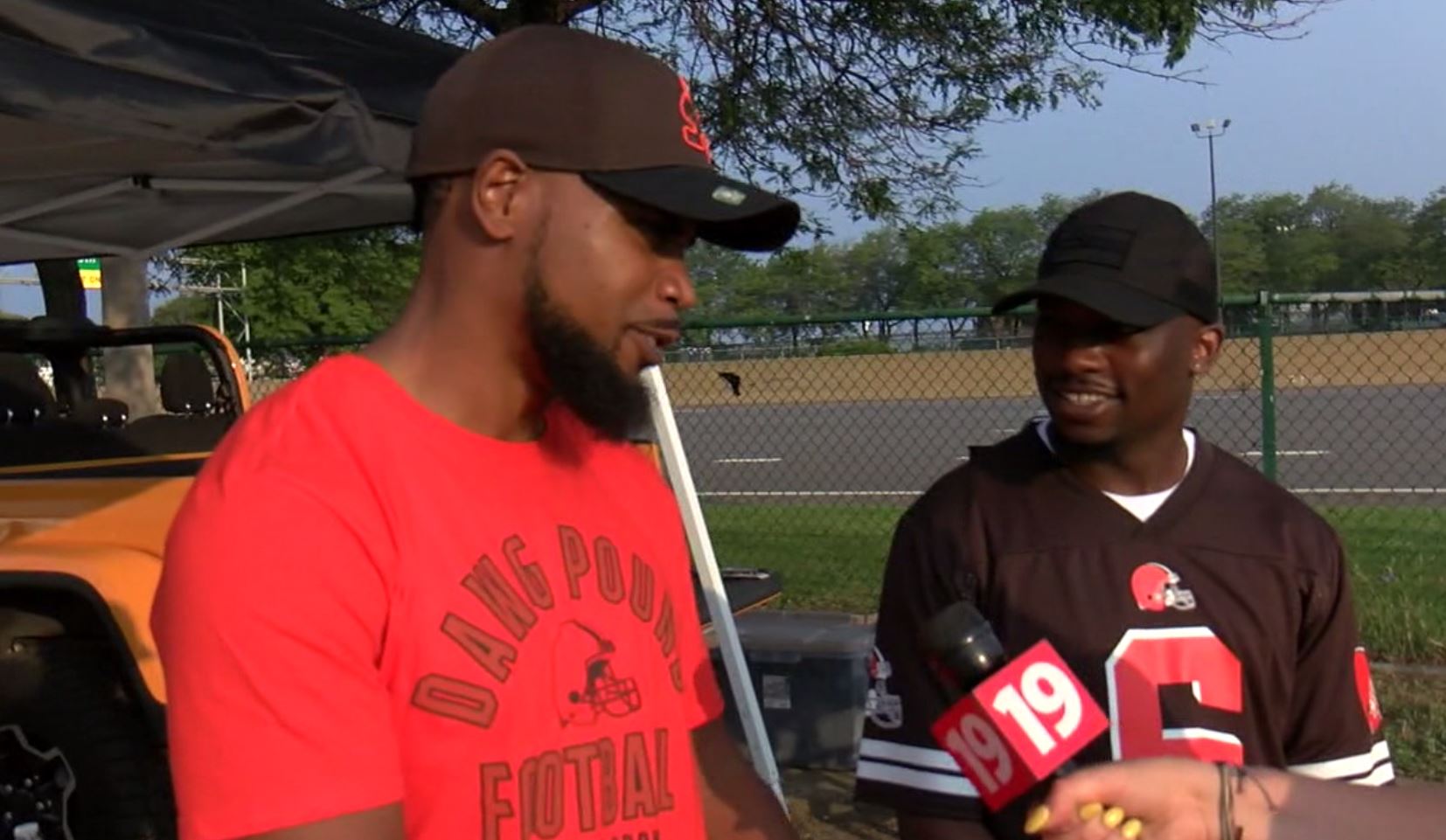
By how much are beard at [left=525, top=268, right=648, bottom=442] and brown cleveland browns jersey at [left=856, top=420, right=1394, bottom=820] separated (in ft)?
2.00

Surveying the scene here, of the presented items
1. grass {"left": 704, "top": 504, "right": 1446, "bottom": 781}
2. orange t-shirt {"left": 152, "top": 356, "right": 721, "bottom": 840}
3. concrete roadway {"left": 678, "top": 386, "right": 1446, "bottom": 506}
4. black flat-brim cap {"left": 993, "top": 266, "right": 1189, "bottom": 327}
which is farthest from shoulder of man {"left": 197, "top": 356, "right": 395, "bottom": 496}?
concrete roadway {"left": 678, "top": 386, "right": 1446, "bottom": 506}

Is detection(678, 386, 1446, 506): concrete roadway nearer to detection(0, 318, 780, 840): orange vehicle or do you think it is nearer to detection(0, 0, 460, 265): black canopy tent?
detection(0, 0, 460, 265): black canopy tent

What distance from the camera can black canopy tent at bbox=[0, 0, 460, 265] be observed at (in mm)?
3482

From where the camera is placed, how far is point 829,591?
8344mm

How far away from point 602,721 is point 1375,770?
3.74ft

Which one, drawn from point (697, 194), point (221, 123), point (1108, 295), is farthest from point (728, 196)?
point (221, 123)

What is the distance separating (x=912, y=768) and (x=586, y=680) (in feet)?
2.06

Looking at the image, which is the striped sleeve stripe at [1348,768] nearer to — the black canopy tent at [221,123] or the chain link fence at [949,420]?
the chain link fence at [949,420]

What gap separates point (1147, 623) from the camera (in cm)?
218

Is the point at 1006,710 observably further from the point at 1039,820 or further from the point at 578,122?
the point at 578,122

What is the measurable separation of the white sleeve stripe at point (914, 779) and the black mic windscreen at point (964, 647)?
42 cm

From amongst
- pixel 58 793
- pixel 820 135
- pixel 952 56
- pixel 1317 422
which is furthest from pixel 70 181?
pixel 1317 422

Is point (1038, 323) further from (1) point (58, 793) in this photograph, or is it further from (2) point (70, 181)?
(2) point (70, 181)

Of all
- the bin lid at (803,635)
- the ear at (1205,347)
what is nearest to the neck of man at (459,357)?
the ear at (1205,347)
